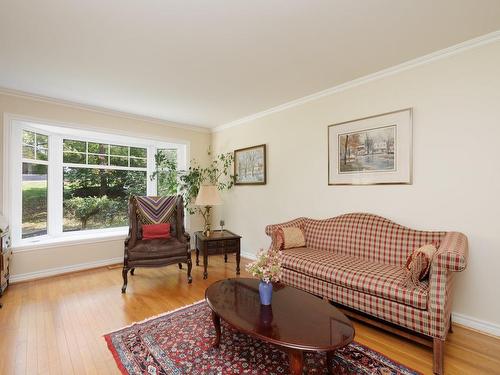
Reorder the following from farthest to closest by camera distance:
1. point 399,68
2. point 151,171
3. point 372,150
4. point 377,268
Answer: point 151,171 → point 372,150 → point 399,68 → point 377,268

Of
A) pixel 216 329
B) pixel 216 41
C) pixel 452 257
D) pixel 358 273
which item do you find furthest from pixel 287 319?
pixel 216 41

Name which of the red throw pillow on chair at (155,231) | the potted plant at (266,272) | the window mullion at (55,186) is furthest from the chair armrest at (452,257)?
the window mullion at (55,186)

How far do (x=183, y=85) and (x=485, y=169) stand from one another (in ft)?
10.2

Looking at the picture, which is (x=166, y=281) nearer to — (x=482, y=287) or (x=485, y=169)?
(x=482, y=287)

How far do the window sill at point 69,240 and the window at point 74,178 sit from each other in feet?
0.20

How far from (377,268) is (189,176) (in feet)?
11.3

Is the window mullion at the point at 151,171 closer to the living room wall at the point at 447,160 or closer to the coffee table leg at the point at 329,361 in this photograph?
the living room wall at the point at 447,160

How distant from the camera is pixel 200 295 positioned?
2.91 metres

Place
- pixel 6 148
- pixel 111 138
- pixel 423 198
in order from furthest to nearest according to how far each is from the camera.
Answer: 1. pixel 111 138
2. pixel 6 148
3. pixel 423 198

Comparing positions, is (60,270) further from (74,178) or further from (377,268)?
(377,268)

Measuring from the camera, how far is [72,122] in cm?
363

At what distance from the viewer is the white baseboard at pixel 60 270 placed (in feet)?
10.8

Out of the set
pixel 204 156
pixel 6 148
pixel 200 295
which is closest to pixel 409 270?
pixel 200 295

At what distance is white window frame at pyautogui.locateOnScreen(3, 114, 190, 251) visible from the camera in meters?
3.21
